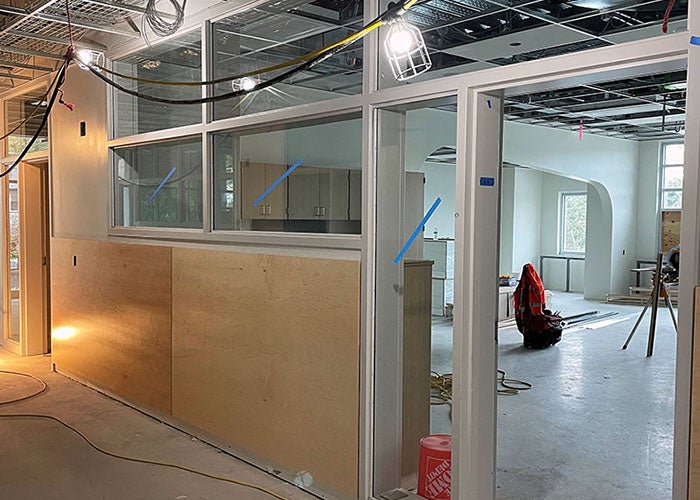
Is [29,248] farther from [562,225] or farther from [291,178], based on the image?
[562,225]

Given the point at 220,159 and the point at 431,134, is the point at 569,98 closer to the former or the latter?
the point at 431,134

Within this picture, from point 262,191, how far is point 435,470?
1.89 metres

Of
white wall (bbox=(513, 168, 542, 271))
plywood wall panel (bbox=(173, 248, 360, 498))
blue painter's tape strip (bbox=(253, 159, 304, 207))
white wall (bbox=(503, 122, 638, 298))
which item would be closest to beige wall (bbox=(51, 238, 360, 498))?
plywood wall panel (bbox=(173, 248, 360, 498))

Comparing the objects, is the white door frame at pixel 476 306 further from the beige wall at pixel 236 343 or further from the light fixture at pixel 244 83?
the light fixture at pixel 244 83

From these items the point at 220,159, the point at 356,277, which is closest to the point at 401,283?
the point at 356,277

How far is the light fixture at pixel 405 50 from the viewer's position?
10.0ft

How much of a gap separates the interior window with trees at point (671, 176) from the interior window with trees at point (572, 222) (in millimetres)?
1799

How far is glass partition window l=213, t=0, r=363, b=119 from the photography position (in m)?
3.60

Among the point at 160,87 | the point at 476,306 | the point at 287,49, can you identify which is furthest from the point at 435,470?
the point at 160,87

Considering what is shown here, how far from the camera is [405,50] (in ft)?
10.2

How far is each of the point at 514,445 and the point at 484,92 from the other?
256cm

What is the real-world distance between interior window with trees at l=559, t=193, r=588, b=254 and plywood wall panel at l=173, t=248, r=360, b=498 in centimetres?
1112

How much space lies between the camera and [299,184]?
3928 mm

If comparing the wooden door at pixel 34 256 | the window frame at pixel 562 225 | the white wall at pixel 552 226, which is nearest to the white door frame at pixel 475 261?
the wooden door at pixel 34 256
